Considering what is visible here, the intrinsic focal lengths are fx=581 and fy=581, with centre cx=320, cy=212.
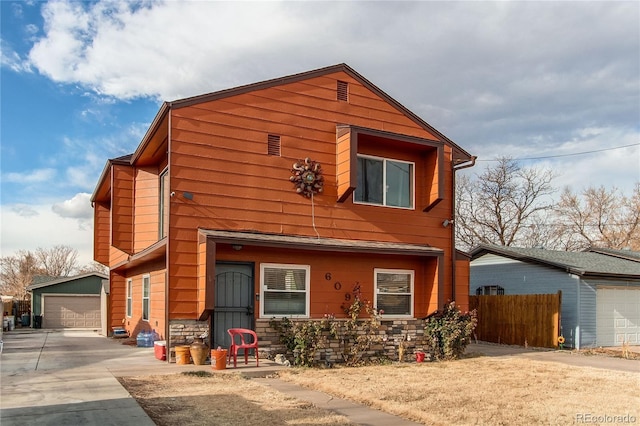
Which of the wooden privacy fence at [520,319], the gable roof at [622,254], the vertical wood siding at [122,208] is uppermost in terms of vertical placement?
the vertical wood siding at [122,208]

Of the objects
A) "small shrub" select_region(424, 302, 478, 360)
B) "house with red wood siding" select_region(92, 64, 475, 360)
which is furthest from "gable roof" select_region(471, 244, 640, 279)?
"small shrub" select_region(424, 302, 478, 360)

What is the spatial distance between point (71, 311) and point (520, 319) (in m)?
20.6

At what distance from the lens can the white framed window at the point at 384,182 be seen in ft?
45.8

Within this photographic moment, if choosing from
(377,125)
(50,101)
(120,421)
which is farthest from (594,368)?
(50,101)

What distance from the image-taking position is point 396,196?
14.4 m

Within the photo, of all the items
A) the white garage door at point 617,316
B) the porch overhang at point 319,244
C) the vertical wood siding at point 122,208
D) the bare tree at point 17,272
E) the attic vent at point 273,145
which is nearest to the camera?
the porch overhang at point 319,244

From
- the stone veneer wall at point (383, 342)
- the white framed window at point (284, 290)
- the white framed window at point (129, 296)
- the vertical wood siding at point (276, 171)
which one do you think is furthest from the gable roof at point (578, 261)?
the white framed window at point (129, 296)

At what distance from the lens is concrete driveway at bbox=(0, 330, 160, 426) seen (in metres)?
6.71

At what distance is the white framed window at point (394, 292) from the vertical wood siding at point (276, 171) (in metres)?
0.47

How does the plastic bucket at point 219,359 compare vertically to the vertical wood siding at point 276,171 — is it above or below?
below

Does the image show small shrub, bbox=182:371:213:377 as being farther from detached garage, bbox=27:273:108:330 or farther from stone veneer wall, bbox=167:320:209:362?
detached garage, bbox=27:273:108:330

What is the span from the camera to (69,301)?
27.9 m

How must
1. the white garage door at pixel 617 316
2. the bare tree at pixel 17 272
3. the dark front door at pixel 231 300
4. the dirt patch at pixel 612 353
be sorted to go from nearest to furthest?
the dark front door at pixel 231 300
the dirt patch at pixel 612 353
the white garage door at pixel 617 316
the bare tree at pixel 17 272

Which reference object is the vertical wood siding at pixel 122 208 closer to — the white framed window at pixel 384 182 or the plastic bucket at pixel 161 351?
the plastic bucket at pixel 161 351
